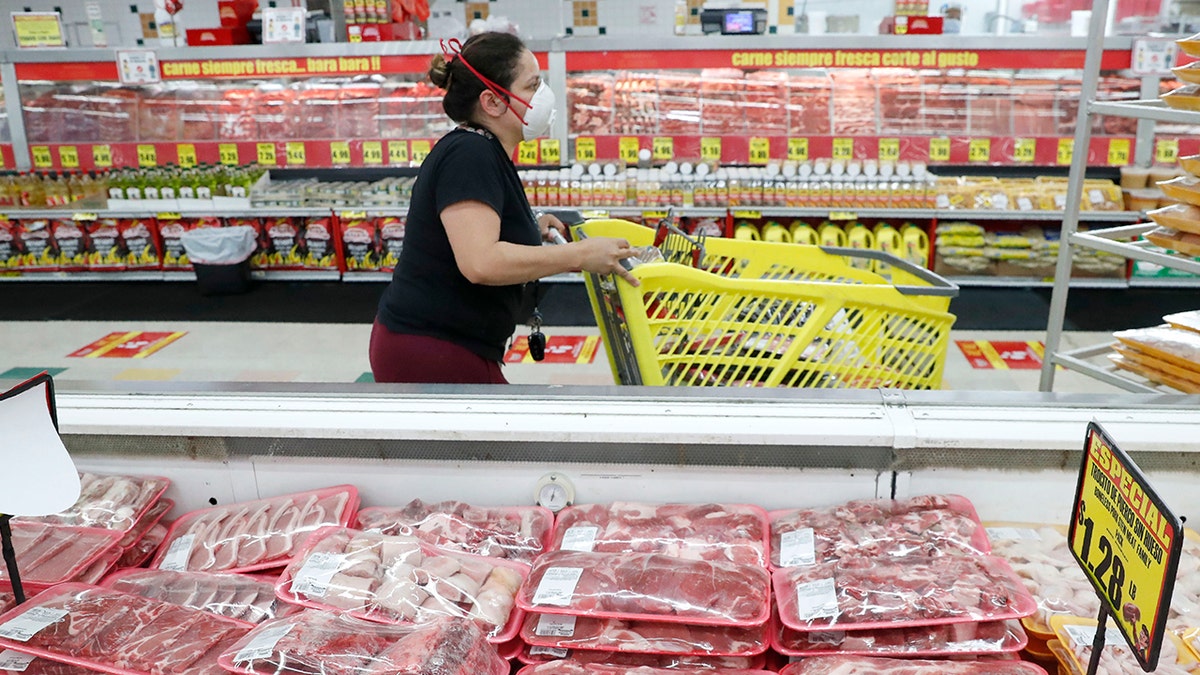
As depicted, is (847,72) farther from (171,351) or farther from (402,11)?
(171,351)

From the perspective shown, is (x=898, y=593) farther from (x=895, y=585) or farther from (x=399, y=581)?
(x=399, y=581)

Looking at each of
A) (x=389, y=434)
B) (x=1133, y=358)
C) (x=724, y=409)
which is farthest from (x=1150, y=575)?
(x=1133, y=358)

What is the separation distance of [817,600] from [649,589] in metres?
0.28

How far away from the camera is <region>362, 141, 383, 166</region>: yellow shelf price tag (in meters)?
6.54

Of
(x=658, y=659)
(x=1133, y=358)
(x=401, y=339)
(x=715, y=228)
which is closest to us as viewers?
(x=658, y=659)

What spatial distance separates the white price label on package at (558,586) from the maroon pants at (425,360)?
3.18ft

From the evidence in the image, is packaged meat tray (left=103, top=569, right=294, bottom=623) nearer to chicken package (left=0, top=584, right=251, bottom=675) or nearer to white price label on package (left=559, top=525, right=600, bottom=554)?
chicken package (left=0, top=584, right=251, bottom=675)

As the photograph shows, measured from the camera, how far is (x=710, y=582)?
147cm

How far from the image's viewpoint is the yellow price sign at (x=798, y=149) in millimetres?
6078

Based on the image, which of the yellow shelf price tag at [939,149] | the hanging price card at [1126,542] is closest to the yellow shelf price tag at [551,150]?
the yellow shelf price tag at [939,149]

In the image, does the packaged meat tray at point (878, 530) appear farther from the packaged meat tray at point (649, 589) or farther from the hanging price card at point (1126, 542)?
the hanging price card at point (1126, 542)

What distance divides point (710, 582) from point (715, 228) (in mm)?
4902

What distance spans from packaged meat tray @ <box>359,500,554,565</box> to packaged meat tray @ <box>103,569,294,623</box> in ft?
0.73

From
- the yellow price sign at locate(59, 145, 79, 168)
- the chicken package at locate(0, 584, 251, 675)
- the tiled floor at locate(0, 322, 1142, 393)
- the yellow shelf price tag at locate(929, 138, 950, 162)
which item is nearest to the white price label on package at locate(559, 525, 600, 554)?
the chicken package at locate(0, 584, 251, 675)
